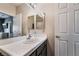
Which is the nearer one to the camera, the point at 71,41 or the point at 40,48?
the point at 40,48

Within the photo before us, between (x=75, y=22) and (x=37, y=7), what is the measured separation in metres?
0.58

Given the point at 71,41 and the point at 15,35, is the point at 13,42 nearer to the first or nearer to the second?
the point at 15,35

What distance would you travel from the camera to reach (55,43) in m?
1.65

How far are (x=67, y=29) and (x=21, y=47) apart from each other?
73 cm

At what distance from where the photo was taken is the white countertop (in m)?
1.11

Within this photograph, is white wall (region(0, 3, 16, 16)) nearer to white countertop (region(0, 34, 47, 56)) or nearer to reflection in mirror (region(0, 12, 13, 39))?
reflection in mirror (region(0, 12, 13, 39))

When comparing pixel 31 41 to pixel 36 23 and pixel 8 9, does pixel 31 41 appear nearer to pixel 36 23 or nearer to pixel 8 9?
pixel 36 23

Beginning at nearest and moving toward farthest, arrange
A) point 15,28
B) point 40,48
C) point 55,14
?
point 15,28 < point 40,48 < point 55,14

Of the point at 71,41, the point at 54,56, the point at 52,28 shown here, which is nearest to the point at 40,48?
the point at 54,56

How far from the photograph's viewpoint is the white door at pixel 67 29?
160cm

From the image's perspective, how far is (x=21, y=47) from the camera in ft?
4.28

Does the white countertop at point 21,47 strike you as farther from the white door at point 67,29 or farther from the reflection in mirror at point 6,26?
the white door at point 67,29

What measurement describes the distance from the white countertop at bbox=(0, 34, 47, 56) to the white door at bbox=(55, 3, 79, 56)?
10.1 inches

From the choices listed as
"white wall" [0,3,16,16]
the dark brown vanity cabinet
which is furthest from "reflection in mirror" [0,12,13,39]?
the dark brown vanity cabinet
